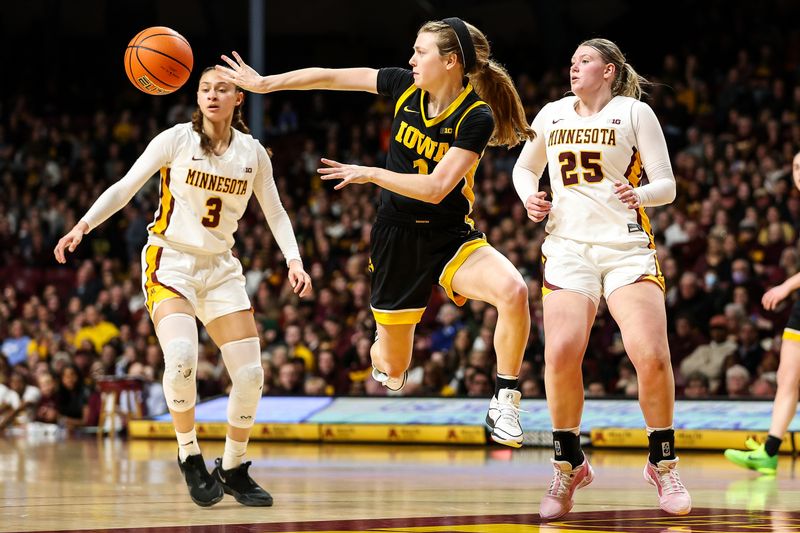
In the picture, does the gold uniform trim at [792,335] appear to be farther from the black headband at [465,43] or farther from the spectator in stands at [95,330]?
the spectator in stands at [95,330]

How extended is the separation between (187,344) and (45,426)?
9061mm

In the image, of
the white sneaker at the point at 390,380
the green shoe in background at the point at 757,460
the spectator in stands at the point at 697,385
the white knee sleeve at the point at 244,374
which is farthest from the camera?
the spectator in stands at the point at 697,385

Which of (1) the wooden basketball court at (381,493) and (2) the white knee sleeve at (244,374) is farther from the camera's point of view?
(2) the white knee sleeve at (244,374)

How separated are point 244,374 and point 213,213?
1010mm

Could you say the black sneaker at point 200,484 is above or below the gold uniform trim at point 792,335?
below

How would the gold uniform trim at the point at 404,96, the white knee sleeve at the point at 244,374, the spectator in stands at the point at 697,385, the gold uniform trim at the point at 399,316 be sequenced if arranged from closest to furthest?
the gold uniform trim at the point at 404,96
the gold uniform trim at the point at 399,316
the white knee sleeve at the point at 244,374
the spectator in stands at the point at 697,385

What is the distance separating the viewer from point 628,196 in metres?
6.07

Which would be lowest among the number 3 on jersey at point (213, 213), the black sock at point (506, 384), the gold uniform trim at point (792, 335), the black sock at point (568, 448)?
the black sock at point (568, 448)

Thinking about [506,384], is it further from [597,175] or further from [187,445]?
[187,445]

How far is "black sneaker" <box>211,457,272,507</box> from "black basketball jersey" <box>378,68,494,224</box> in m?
1.88

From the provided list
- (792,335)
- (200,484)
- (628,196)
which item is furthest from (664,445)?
(792,335)

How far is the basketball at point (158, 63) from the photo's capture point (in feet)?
24.0

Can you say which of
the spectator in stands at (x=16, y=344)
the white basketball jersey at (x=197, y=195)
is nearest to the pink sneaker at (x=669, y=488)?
the white basketball jersey at (x=197, y=195)

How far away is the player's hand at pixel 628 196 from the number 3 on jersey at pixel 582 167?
13.4 inches
